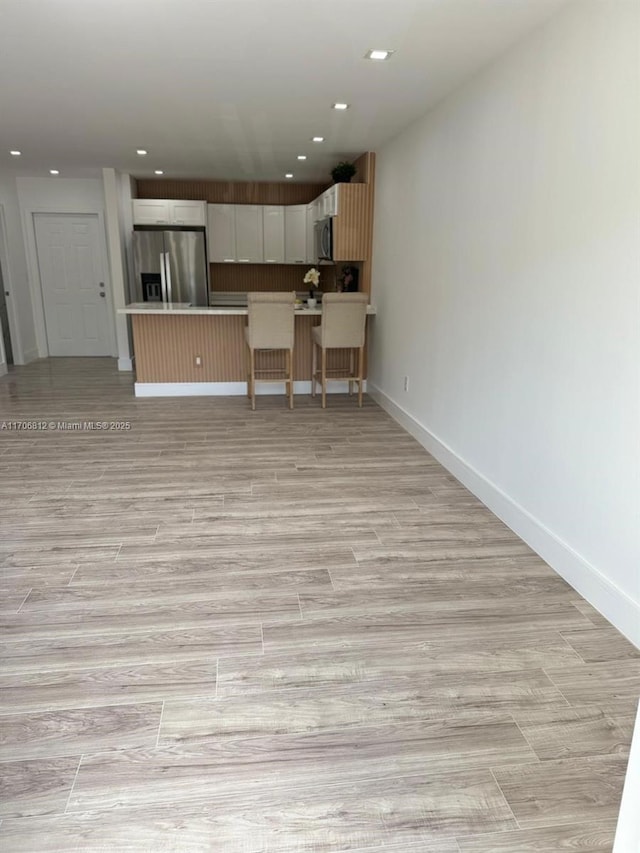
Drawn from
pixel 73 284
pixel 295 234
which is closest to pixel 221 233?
pixel 295 234

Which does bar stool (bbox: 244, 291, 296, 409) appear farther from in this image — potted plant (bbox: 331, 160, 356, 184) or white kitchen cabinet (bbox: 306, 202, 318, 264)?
white kitchen cabinet (bbox: 306, 202, 318, 264)

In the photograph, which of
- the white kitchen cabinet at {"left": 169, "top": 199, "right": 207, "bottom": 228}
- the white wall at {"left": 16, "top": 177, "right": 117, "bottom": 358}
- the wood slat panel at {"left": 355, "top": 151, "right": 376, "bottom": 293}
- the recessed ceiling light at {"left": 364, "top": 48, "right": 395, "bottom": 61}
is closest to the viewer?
the recessed ceiling light at {"left": 364, "top": 48, "right": 395, "bottom": 61}

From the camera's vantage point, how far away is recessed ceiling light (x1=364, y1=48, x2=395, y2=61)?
9.92ft

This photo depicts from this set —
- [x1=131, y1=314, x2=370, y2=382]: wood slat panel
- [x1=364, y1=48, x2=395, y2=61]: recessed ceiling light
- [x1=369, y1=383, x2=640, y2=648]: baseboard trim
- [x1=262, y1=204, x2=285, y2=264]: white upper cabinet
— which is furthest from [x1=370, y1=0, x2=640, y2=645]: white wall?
[x1=262, y1=204, x2=285, y2=264]: white upper cabinet

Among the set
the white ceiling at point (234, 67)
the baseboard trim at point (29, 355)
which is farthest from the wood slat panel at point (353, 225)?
the baseboard trim at point (29, 355)

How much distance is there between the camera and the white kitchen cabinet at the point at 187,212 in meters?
7.71

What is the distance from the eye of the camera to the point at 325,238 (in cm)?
649

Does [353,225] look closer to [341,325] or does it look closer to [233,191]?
[341,325]

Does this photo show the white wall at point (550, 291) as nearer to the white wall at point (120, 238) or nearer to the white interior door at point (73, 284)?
the white wall at point (120, 238)

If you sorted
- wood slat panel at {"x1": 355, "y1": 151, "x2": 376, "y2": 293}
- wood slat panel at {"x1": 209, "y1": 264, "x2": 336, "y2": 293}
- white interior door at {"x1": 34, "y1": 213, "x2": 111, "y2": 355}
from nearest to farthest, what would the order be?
wood slat panel at {"x1": 355, "y1": 151, "x2": 376, "y2": 293} < white interior door at {"x1": 34, "y1": 213, "x2": 111, "y2": 355} < wood slat panel at {"x1": 209, "y1": 264, "x2": 336, "y2": 293}

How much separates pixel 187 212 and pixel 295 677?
7.09 m

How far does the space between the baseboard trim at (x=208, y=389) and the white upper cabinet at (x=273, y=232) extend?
8.98ft

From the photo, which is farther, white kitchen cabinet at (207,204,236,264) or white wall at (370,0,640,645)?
white kitchen cabinet at (207,204,236,264)

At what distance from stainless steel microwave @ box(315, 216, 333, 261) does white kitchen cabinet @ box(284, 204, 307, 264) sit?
0.80 m
